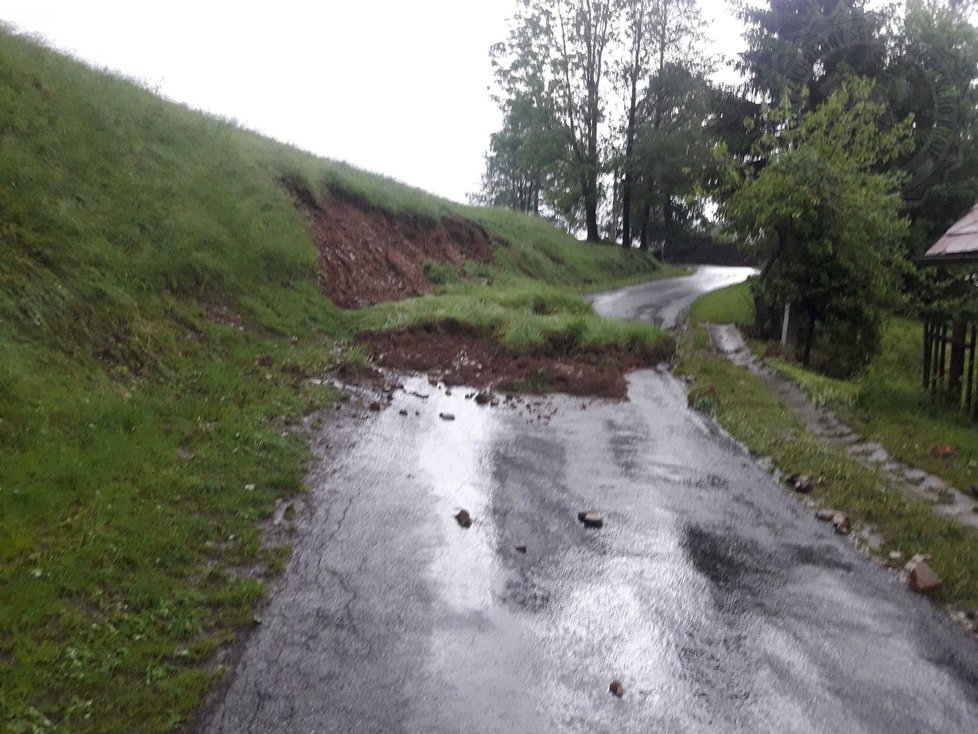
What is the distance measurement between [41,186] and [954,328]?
39.2 ft

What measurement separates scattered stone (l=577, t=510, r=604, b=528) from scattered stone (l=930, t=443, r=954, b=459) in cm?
437

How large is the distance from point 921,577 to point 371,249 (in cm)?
1587

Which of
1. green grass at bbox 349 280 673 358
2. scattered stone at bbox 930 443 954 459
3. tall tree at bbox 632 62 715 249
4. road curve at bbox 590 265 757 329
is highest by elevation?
tall tree at bbox 632 62 715 249

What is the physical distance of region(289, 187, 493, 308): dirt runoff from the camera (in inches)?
692

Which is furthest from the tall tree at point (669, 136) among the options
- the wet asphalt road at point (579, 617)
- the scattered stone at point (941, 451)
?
the wet asphalt road at point (579, 617)

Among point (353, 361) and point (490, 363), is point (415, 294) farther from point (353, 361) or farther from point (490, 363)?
point (353, 361)

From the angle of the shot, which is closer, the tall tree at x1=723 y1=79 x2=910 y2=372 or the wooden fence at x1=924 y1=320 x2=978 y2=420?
the wooden fence at x1=924 y1=320 x2=978 y2=420

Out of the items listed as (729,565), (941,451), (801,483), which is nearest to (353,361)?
(801,483)

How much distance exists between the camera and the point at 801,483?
336 inches

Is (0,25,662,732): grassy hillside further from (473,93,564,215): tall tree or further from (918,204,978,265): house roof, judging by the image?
(473,93,564,215): tall tree

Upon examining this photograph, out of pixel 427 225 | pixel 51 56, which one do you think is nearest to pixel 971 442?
pixel 51 56

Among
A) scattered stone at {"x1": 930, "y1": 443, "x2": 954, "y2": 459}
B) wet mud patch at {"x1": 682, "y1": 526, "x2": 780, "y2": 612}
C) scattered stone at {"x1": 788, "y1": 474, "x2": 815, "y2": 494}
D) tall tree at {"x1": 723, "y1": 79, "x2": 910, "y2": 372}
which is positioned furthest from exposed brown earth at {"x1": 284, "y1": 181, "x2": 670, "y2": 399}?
wet mud patch at {"x1": 682, "y1": 526, "x2": 780, "y2": 612}

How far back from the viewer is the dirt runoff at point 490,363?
1323cm

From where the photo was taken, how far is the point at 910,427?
1063 cm
